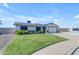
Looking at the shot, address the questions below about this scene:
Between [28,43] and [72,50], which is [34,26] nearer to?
[28,43]

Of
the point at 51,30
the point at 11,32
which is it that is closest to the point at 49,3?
the point at 51,30

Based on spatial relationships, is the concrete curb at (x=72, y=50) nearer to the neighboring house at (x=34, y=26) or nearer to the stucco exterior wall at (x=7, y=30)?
the neighboring house at (x=34, y=26)

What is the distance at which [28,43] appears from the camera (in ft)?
15.7

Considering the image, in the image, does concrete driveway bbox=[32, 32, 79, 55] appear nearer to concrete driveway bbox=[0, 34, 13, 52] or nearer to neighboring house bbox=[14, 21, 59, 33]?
neighboring house bbox=[14, 21, 59, 33]

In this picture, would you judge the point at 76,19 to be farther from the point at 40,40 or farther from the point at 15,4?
the point at 15,4

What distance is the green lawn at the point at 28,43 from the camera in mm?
4746

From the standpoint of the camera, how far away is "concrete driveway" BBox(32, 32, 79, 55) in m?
4.71

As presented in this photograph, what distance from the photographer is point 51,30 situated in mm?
4973

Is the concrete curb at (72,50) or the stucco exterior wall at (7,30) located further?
the stucco exterior wall at (7,30)

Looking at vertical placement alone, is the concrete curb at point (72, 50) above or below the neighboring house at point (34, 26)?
below

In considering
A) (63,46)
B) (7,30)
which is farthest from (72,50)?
(7,30)

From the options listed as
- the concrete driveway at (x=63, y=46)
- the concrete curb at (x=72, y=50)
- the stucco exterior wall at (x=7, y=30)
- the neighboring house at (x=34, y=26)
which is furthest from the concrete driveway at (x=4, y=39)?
the concrete curb at (x=72, y=50)

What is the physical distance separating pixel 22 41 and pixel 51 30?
64 cm

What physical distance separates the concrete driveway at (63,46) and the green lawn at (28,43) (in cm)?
10
